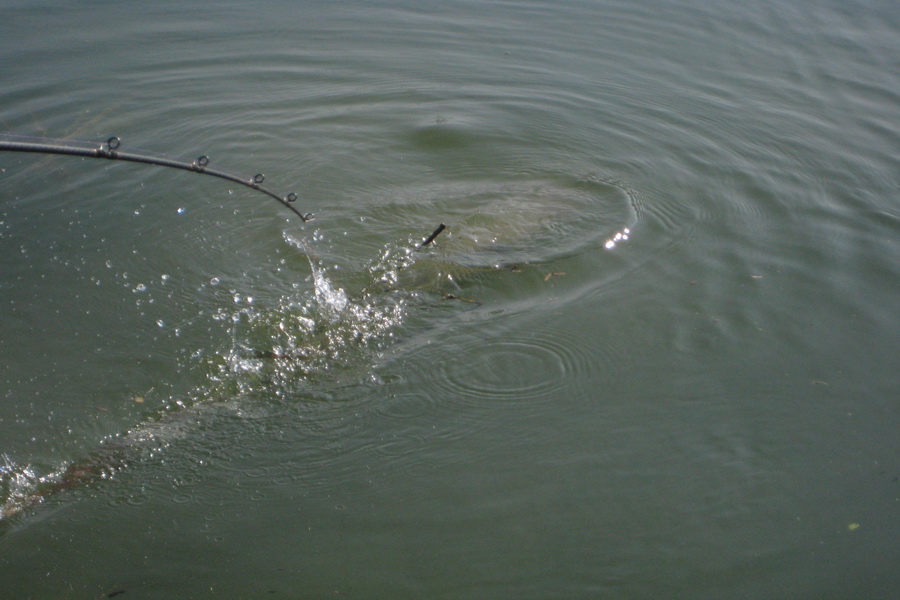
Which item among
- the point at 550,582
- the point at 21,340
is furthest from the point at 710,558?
the point at 21,340

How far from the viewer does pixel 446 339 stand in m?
4.86

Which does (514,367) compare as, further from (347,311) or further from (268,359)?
(268,359)

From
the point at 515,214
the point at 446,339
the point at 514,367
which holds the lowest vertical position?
the point at 514,367

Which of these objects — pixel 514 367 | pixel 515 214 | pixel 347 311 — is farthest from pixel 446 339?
pixel 515 214

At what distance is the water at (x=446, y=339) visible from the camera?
A: 3.67 meters

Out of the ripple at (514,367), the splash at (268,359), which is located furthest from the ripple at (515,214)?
the ripple at (514,367)

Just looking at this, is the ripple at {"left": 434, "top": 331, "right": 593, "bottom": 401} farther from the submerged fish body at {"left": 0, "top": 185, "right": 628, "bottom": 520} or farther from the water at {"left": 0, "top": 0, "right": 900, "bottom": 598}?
the submerged fish body at {"left": 0, "top": 185, "right": 628, "bottom": 520}

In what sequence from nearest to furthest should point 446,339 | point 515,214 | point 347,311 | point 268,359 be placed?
1. point 268,359
2. point 446,339
3. point 347,311
4. point 515,214

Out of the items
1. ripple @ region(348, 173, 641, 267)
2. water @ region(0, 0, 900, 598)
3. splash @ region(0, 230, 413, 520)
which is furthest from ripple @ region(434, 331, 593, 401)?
ripple @ region(348, 173, 641, 267)

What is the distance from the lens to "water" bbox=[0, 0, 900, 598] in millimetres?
3666

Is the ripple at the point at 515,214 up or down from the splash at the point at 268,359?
up

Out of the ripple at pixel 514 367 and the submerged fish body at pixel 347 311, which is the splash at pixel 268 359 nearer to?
the submerged fish body at pixel 347 311

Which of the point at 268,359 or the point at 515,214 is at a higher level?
the point at 515,214

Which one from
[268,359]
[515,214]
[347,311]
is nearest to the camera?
[268,359]
